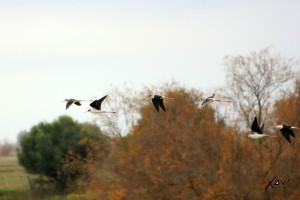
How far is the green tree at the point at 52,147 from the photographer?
60.5 metres

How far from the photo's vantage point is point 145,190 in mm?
37344

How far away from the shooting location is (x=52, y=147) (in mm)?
62000

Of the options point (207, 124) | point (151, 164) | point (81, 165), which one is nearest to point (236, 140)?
point (207, 124)

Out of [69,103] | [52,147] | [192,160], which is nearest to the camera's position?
[69,103]

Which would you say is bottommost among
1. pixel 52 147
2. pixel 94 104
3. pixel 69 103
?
pixel 94 104

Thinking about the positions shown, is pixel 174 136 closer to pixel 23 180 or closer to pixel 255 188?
pixel 255 188

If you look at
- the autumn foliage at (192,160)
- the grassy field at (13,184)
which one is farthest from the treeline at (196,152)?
the grassy field at (13,184)

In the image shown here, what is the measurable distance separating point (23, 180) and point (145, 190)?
2838 cm

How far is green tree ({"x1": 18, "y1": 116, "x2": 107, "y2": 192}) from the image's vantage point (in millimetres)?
60469

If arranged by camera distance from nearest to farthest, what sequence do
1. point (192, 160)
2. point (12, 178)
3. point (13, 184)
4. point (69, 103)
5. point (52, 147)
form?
point (69, 103)
point (192, 160)
point (13, 184)
point (52, 147)
point (12, 178)

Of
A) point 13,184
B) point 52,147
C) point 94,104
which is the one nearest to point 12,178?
point 13,184

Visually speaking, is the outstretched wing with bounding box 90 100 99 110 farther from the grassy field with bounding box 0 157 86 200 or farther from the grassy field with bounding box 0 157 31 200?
the grassy field with bounding box 0 157 31 200

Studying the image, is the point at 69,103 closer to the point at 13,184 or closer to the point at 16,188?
the point at 16,188

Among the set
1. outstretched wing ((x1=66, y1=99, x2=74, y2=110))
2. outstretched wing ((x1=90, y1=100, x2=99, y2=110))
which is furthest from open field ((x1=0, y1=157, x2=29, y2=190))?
outstretched wing ((x1=90, y1=100, x2=99, y2=110))
